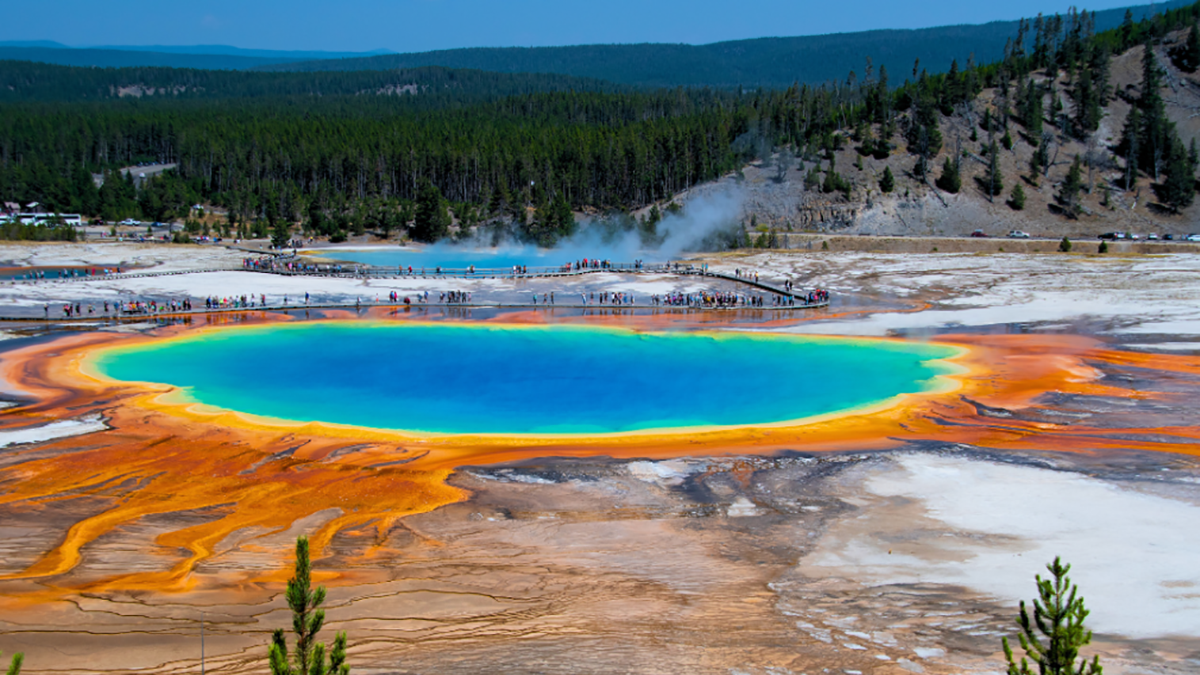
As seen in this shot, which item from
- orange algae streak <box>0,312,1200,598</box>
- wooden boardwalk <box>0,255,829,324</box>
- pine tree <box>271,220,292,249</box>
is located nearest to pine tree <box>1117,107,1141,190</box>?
wooden boardwalk <box>0,255,829,324</box>

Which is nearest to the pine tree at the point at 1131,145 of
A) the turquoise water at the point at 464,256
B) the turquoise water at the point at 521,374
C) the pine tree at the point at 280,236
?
the turquoise water at the point at 464,256

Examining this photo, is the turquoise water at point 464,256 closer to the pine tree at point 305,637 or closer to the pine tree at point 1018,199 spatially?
the pine tree at point 1018,199

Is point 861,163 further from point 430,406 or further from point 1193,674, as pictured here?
point 1193,674

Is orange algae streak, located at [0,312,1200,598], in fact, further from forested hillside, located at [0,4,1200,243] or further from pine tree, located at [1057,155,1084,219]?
pine tree, located at [1057,155,1084,219]

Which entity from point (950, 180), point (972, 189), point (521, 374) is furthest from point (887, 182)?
point (521, 374)

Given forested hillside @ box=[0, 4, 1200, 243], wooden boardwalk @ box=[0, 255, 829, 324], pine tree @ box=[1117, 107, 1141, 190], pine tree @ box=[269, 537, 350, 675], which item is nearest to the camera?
pine tree @ box=[269, 537, 350, 675]

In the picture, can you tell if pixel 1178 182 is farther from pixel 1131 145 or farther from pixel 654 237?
pixel 654 237
